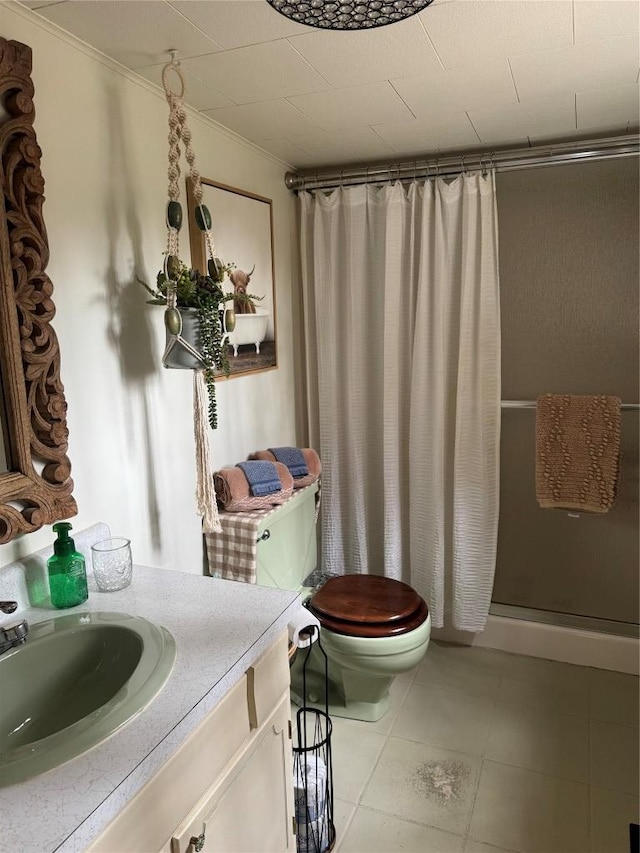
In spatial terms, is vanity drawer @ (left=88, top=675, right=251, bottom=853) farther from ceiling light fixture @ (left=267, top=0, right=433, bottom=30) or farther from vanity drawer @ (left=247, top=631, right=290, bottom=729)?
ceiling light fixture @ (left=267, top=0, right=433, bottom=30)

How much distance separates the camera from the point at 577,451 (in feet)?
7.70

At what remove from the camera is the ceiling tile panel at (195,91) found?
1.58m

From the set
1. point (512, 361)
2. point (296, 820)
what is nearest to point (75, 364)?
point (296, 820)

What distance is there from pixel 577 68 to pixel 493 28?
385mm

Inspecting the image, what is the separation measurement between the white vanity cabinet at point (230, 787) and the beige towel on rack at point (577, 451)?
1.44 metres

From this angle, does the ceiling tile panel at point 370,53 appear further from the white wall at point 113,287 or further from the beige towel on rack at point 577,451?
the beige towel on rack at point 577,451

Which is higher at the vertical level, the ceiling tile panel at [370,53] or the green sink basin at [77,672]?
the ceiling tile panel at [370,53]

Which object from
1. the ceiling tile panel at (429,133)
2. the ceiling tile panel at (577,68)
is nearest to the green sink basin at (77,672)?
the ceiling tile panel at (577,68)

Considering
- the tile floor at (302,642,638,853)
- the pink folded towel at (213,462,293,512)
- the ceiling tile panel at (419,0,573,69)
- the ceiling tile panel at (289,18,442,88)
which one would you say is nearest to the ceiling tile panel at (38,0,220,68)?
→ the ceiling tile panel at (289,18,442,88)

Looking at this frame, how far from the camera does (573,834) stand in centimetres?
177

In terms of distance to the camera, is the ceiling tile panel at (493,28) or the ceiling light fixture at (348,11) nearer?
the ceiling light fixture at (348,11)

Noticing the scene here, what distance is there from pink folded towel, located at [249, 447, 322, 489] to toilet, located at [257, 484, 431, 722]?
0.03 m

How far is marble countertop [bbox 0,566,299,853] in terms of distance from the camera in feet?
2.63

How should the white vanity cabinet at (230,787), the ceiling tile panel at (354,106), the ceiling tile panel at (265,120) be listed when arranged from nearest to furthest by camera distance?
the white vanity cabinet at (230,787), the ceiling tile panel at (354,106), the ceiling tile panel at (265,120)
